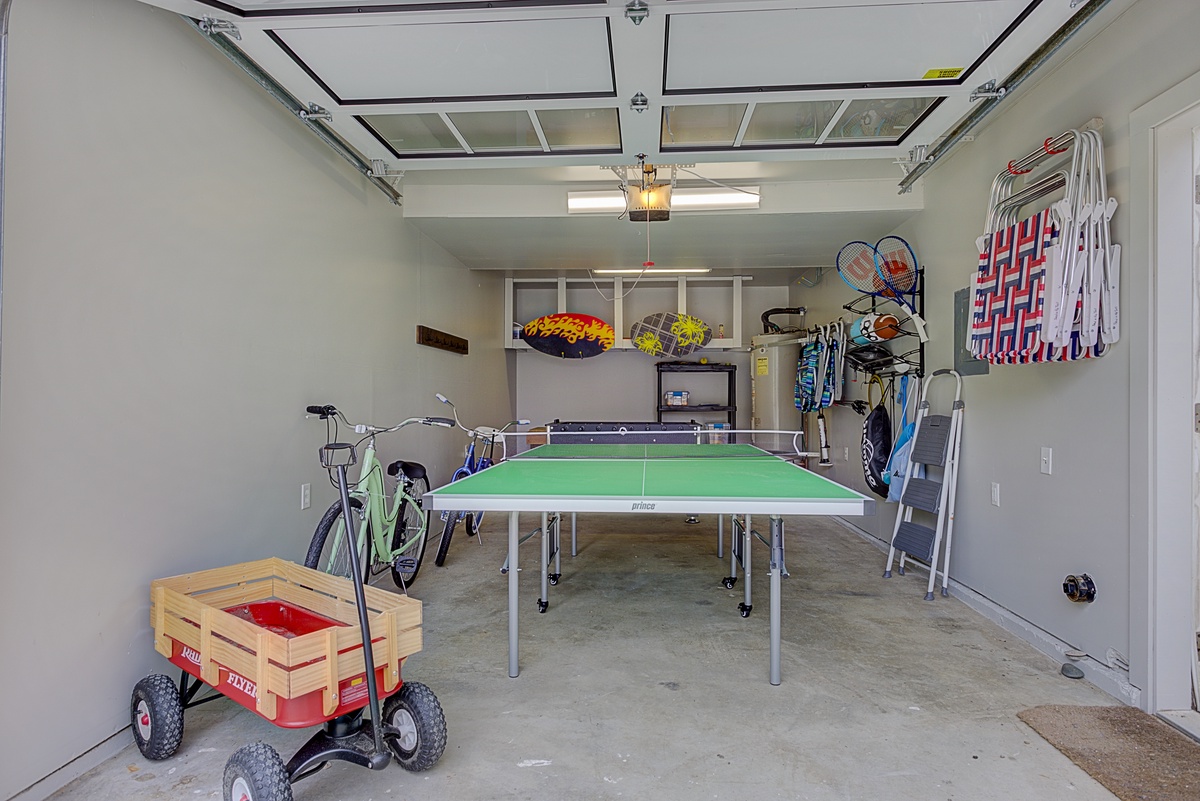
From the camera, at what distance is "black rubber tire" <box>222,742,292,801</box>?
140 cm

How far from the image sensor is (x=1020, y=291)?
8.14ft

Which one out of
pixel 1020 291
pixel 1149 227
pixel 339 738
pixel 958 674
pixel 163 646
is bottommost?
pixel 958 674

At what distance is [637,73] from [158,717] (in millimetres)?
2735

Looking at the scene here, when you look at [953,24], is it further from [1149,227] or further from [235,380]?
[235,380]

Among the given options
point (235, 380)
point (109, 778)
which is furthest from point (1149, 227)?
point (109, 778)

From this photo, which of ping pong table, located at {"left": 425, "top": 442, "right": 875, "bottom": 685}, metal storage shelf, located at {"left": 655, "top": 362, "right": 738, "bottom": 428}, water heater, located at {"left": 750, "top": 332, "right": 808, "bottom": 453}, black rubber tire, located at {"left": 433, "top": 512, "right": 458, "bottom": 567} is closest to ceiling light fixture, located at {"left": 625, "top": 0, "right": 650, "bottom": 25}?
ping pong table, located at {"left": 425, "top": 442, "right": 875, "bottom": 685}

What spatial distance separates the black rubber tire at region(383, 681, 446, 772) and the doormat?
1.96 meters

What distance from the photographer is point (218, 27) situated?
6.59 feet

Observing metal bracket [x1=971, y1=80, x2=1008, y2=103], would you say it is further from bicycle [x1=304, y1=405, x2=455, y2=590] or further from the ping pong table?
bicycle [x1=304, y1=405, x2=455, y2=590]

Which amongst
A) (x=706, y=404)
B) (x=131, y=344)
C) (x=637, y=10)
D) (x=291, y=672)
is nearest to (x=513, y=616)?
(x=291, y=672)

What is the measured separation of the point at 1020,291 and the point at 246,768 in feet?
10.3

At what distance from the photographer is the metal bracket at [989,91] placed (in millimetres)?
2387

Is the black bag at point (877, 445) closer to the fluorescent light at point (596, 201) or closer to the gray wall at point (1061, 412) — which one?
the gray wall at point (1061, 412)

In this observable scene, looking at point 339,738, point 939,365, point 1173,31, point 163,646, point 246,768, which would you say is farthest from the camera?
point 939,365
